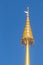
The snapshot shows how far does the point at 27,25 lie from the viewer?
41125 millimetres

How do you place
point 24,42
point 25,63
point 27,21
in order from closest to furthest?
1. point 25,63
2. point 24,42
3. point 27,21

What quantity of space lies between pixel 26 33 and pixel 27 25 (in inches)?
68.4

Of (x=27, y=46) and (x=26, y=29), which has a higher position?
(x=26, y=29)

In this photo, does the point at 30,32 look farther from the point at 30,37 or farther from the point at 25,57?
the point at 25,57

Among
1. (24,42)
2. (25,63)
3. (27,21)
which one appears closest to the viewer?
(25,63)

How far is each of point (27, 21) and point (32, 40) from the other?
3375 mm

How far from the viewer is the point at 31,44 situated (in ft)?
127

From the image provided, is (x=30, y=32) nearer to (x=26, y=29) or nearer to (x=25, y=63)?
(x=26, y=29)

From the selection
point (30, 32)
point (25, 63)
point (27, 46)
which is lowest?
point (25, 63)

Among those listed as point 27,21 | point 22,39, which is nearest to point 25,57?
point 22,39

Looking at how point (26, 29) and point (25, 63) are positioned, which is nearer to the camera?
point (25, 63)

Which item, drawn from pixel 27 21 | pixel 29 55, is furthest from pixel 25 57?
pixel 27 21

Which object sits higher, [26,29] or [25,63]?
[26,29]

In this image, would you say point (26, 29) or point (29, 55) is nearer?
point (29, 55)
